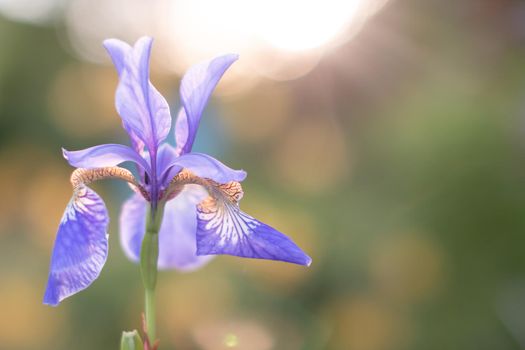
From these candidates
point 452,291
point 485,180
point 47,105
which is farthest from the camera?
point 47,105

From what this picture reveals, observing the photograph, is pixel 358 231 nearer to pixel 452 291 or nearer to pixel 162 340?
pixel 452 291

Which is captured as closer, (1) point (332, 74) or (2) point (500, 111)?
(2) point (500, 111)

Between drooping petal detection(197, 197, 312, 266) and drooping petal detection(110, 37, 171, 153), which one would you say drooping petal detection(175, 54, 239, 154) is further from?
drooping petal detection(197, 197, 312, 266)

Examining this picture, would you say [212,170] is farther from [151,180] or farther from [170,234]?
[170,234]

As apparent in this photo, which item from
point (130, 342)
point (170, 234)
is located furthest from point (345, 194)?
point (130, 342)

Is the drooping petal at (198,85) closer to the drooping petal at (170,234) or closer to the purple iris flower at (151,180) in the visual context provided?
the purple iris flower at (151,180)

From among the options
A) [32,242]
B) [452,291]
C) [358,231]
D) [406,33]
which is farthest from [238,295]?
[406,33]
